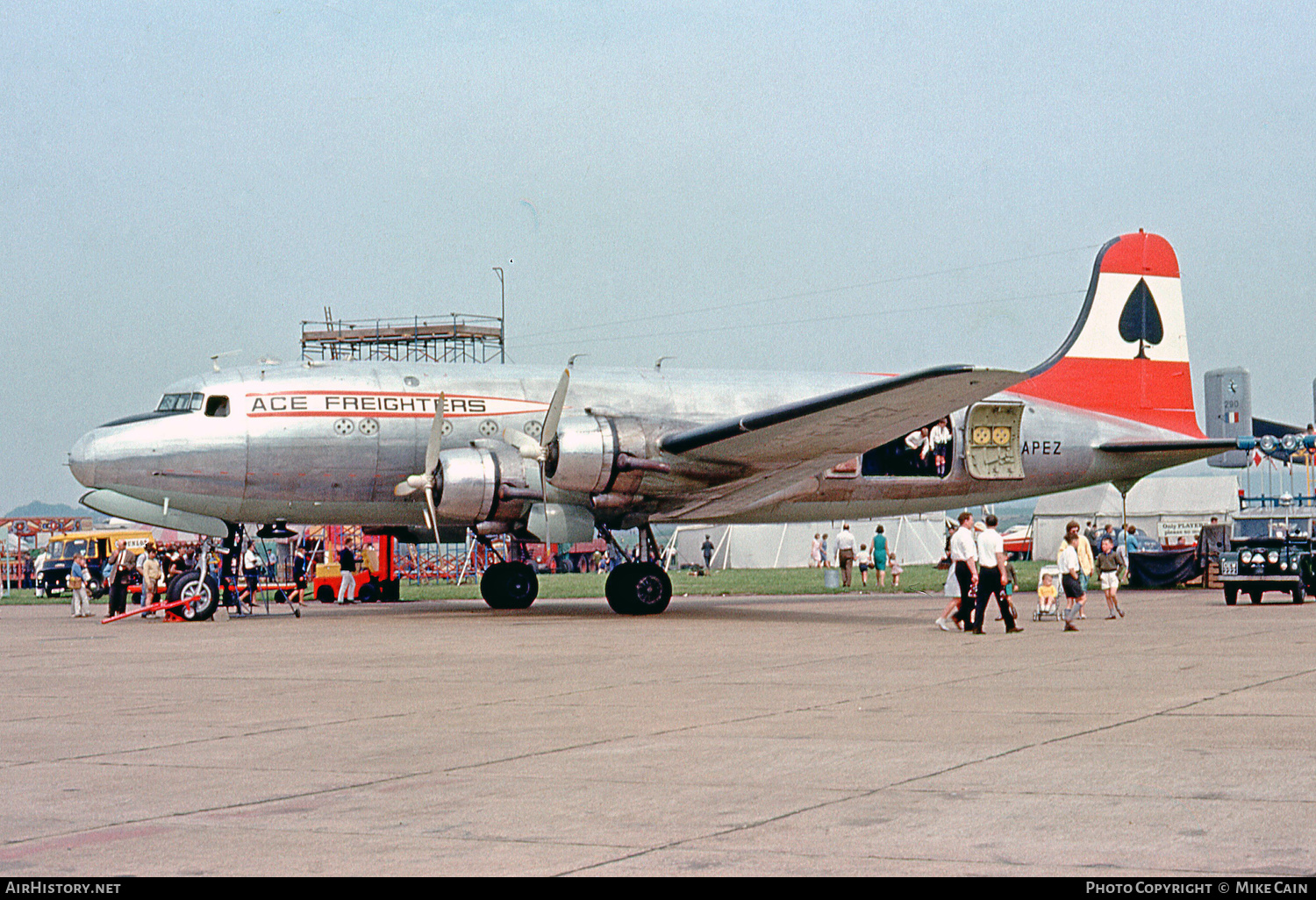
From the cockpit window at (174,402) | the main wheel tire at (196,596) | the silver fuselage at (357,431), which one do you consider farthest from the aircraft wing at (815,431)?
the main wheel tire at (196,596)

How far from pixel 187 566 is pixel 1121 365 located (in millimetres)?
19735

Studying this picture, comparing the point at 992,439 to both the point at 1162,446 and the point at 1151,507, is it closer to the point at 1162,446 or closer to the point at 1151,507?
the point at 1162,446

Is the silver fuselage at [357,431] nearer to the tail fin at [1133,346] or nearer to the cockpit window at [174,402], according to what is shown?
the cockpit window at [174,402]

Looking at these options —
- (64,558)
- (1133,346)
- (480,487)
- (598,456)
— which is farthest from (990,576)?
(64,558)

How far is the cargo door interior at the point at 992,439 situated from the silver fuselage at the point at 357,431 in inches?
87.9

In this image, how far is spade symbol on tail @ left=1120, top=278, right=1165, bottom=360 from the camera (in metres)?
28.4

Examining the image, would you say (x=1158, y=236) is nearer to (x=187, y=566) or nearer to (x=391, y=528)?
(x=391, y=528)

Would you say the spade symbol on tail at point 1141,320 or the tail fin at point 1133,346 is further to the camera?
the spade symbol on tail at point 1141,320

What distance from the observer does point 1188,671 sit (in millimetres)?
11531

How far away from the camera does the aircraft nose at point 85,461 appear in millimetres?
20344

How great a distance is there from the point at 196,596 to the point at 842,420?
1097cm

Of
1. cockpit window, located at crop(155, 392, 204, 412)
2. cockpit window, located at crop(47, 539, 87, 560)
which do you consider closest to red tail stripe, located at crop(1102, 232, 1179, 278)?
cockpit window, located at crop(155, 392, 204, 412)

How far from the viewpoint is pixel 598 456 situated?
20.6m
